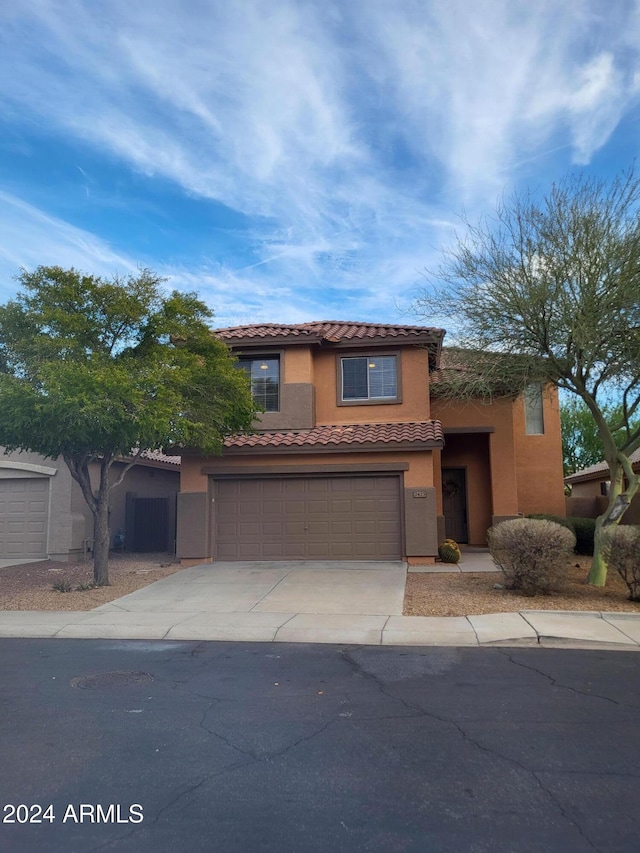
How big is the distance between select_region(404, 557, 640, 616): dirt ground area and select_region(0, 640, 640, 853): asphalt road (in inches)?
107

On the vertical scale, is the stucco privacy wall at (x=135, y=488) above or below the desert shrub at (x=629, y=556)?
above

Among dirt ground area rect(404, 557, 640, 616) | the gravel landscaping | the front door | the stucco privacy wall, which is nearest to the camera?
dirt ground area rect(404, 557, 640, 616)

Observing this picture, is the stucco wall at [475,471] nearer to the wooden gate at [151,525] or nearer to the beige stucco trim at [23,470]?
the wooden gate at [151,525]

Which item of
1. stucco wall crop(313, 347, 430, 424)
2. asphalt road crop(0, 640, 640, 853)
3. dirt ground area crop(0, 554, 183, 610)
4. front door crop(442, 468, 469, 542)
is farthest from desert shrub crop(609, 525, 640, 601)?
front door crop(442, 468, 469, 542)

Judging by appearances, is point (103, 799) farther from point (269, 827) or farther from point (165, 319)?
point (165, 319)

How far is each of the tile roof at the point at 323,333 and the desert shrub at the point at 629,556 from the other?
8.47 metres

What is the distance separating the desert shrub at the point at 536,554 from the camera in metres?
11.9

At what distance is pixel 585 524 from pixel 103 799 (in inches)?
686

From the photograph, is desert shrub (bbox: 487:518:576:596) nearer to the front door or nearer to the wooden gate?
the front door

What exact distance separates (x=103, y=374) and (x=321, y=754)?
27.8 ft

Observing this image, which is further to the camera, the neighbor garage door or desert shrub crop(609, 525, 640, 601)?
the neighbor garage door

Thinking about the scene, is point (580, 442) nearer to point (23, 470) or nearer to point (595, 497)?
point (595, 497)

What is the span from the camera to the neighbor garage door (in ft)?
63.2

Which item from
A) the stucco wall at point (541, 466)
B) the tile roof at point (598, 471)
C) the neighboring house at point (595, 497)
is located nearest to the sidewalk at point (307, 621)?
the stucco wall at point (541, 466)
